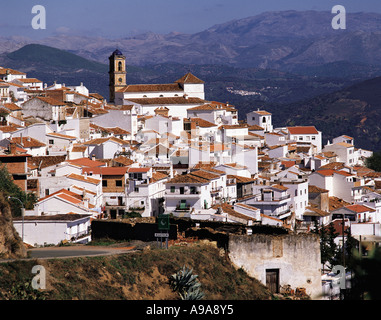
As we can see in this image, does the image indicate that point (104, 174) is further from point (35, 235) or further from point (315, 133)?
point (315, 133)

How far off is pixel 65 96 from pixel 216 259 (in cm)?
5485

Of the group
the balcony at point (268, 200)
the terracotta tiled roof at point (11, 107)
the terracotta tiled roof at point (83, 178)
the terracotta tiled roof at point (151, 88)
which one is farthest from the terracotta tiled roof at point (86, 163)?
the terracotta tiled roof at point (151, 88)

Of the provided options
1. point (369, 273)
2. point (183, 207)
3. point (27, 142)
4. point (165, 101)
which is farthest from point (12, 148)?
point (165, 101)

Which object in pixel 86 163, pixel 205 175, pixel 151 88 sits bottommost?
pixel 205 175

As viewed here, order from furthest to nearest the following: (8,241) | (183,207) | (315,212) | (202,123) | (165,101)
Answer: (165,101), (202,123), (315,212), (183,207), (8,241)

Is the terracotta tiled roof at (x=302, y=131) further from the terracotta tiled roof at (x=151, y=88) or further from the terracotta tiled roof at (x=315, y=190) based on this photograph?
the terracotta tiled roof at (x=315, y=190)

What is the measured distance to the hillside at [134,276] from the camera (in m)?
15.0

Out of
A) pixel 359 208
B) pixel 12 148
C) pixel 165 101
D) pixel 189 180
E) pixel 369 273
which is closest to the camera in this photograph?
pixel 369 273

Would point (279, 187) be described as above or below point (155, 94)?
below

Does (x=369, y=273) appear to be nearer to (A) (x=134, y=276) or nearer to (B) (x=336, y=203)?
Result: (A) (x=134, y=276)

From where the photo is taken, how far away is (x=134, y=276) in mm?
16625

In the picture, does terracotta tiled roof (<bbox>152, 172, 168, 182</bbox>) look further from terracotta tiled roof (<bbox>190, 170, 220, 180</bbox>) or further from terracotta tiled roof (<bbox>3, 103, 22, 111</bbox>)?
terracotta tiled roof (<bbox>3, 103, 22, 111</bbox>)

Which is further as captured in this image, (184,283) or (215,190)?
(215,190)
